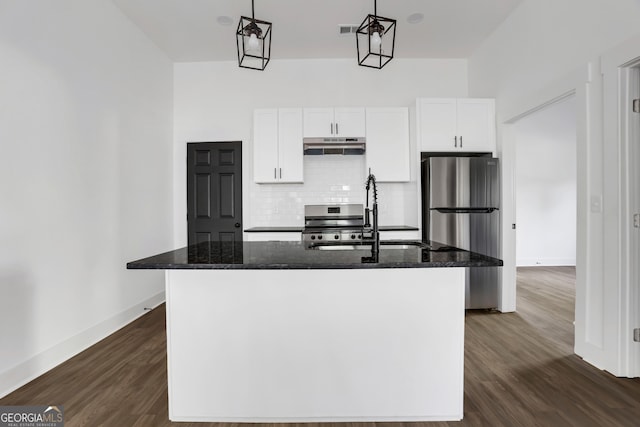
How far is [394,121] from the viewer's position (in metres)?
4.29

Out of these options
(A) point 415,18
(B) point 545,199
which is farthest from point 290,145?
(B) point 545,199

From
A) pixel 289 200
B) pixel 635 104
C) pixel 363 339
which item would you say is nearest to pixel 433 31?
pixel 635 104

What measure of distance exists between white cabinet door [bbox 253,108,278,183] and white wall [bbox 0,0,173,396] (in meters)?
1.25

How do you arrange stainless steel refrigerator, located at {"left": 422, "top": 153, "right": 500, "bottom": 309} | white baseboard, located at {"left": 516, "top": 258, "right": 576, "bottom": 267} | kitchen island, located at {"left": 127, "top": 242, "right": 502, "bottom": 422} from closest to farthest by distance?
1. kitchen island, located at {"left": 127, "top": 242, "right": 502, "bottom": 422}
2. stainless steel refrigerator, located at {"left": 422, "top": 153, "right": 500, "bottom": 309}
3. white baseboard, located at {"left": 516, "top": 258, "right": 576, "bottom": 267}

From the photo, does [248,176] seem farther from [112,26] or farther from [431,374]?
[431,374]

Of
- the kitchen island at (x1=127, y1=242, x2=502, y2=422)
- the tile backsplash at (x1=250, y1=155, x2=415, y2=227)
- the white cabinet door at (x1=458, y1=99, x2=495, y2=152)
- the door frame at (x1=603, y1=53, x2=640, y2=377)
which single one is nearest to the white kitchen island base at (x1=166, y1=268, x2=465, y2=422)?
the kitchen island at (x1=127, y1=242, x2=502, y2=422)

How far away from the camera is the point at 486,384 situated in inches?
89.0

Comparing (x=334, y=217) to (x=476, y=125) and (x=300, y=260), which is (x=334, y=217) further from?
(x=300, y=260)

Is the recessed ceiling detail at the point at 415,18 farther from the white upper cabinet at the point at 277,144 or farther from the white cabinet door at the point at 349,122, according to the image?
the white upper cabinet at the point at 277,144

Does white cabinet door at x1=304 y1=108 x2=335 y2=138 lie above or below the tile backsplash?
above

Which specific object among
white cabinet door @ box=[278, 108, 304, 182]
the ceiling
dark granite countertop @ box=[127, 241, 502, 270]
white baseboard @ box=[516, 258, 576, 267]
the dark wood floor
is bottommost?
the dark wood floor

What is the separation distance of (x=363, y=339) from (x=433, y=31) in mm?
3655

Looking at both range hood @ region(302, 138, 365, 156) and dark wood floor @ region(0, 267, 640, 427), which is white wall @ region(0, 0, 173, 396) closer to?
dark wood floor @ region(0, 267, 640, 427)

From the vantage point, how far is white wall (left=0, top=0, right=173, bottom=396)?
2.29 meters
